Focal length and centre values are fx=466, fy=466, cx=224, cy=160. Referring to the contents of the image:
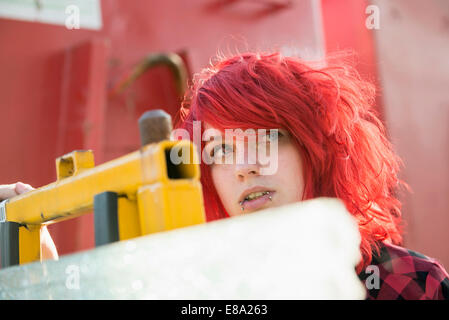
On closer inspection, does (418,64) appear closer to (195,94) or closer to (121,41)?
(121,41)

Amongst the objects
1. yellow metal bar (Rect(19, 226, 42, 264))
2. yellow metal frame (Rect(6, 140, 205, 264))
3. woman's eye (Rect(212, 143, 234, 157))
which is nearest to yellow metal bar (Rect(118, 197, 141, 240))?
yellow metal frame (Rect(6, 140, 205, 264))

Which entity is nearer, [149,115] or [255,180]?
[149,115]

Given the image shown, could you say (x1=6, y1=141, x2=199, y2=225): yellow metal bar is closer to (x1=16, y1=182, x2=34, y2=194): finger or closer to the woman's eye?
(x1=16, y1=182, x2=34, y2=194): finger

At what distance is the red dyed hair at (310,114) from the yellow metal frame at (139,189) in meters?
0.39

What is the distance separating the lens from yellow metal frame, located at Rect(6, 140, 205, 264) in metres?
0.39

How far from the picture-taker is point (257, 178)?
2.55 ft

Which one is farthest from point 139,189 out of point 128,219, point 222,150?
point 222,150

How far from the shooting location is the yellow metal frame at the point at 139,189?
388mm

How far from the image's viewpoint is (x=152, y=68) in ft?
8.02

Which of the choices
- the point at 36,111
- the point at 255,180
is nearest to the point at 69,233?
the point at 36,111

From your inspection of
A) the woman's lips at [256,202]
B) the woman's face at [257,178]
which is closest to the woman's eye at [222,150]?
the woman's face at [257,178]

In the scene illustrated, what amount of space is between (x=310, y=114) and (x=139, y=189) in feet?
1.68

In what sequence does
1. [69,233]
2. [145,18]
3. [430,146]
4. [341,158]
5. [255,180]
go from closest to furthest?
[255,180] → [341,158] → [69,233] → [145,18] → [430,146]
